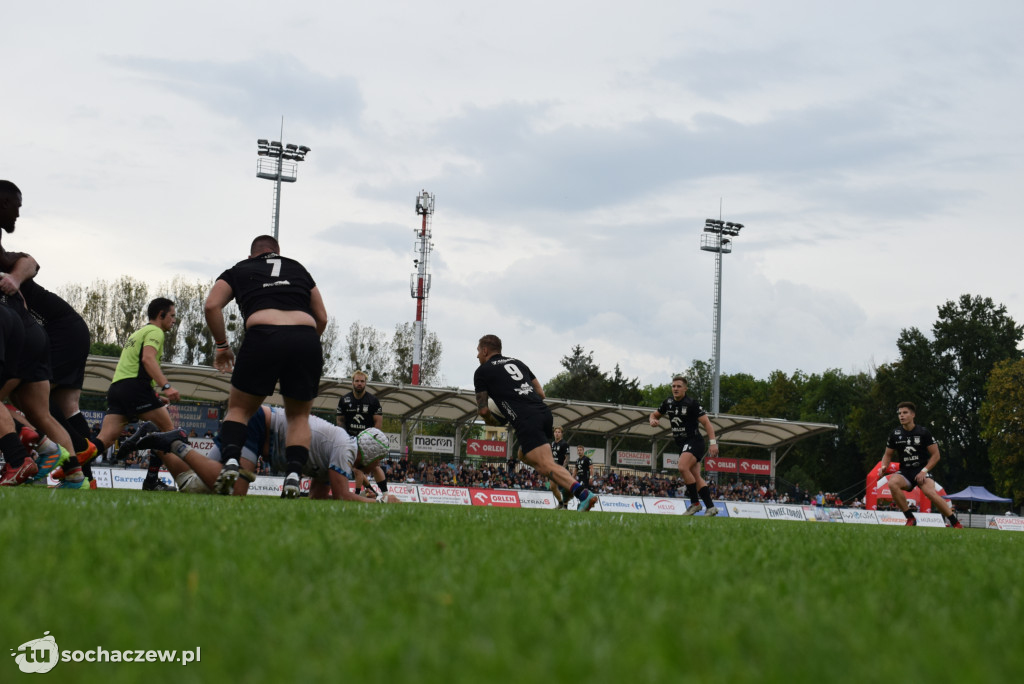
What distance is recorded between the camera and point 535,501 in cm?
2744

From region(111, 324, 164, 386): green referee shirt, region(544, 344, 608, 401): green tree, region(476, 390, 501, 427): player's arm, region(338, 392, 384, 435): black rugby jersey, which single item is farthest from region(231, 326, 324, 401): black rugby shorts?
region(544, 344, 608, 401): green tree

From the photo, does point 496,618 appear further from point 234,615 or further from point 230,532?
point 230,532

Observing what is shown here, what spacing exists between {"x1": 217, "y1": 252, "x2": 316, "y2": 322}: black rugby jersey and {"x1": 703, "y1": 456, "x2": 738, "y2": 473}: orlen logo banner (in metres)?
41.8

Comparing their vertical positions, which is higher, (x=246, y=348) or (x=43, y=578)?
(x=246, y=348)

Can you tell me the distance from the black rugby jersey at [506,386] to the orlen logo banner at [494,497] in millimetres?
15793

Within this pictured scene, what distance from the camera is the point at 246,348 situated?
7469 millimetres

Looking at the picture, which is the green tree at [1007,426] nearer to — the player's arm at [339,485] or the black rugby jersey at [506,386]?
the black rugby jersey at [506,386]

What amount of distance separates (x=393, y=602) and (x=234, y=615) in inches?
15.7

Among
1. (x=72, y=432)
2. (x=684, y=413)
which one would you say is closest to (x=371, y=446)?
(x=72, y=432)

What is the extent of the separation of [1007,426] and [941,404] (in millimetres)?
10865

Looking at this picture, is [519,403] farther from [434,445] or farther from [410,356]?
[410,356]

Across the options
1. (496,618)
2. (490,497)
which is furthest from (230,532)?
(490,497)

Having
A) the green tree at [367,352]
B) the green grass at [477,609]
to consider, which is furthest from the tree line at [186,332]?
the green grass at [477,609]

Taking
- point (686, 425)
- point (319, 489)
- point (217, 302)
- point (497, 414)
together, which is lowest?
point (319, 489)
